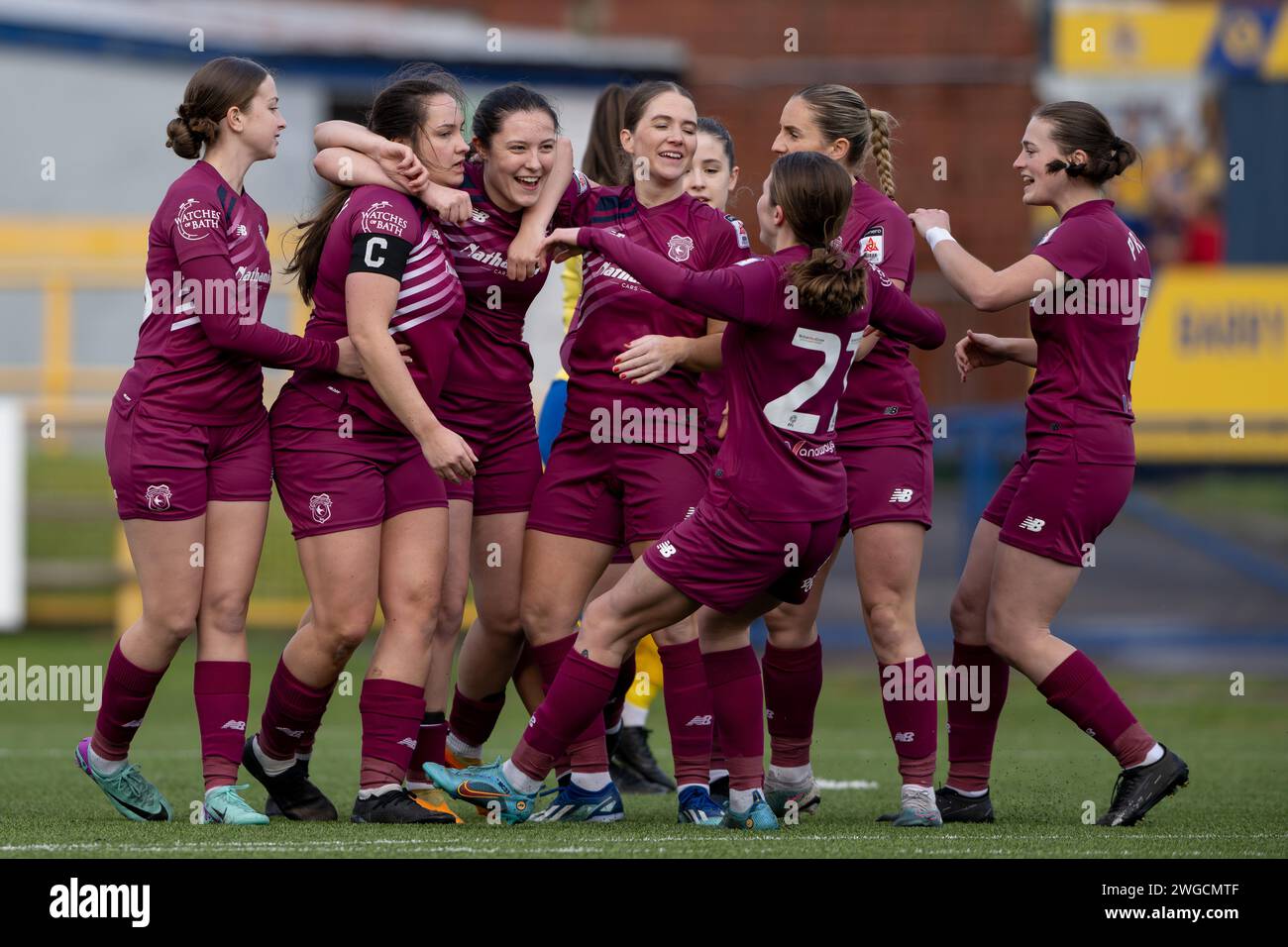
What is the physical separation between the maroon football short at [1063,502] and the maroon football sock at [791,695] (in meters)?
0.79

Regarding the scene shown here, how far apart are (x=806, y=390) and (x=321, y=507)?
151 cm

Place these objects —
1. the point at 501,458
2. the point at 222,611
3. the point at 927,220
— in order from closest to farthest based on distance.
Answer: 1. the point at 222,611
2. the point at 927,220
3. the point at 501,458

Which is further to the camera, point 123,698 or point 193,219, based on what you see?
point 123,698

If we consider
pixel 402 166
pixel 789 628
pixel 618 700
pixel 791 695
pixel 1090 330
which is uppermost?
pixel 402 166

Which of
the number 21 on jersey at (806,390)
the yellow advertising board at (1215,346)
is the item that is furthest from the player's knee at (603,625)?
the yellow advertising board at (1215,346)

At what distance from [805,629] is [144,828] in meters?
2.19

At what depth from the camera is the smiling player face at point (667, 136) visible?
578 centimetres

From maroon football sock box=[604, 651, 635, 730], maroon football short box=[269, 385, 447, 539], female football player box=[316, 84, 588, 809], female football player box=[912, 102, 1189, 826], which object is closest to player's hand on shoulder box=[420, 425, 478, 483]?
maroon football short box=[269, 385, 447, 539]

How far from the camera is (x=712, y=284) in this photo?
203 inches

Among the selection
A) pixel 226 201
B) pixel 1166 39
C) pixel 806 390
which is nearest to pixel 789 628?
pixel 806 390

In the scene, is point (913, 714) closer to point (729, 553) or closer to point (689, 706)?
point (689, 706)

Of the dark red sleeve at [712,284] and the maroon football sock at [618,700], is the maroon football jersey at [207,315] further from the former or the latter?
the maroon football sock at [618,700]

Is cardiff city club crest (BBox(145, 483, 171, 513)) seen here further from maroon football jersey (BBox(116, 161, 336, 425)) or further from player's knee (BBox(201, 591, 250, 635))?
player's knee (BBox(201, 591, 250, 635))
